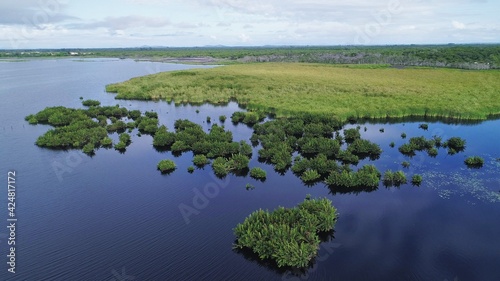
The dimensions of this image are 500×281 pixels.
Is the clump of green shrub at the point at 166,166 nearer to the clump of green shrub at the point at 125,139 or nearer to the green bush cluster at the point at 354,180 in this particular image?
the clump of green shrub at the point at 125,139

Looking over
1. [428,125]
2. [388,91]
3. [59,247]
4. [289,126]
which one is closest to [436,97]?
[388,91]

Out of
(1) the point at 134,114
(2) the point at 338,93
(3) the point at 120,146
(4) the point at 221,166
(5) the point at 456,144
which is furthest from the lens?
(2) the point at 338,93

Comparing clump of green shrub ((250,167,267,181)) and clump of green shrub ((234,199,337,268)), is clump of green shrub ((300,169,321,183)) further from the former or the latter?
clump of green shrub ((234,199,337,268))

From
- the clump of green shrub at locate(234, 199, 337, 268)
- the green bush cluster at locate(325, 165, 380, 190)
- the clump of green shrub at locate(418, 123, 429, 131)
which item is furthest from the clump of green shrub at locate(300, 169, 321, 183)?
the clump of green shrub at locate(418, 123, 429, 131)

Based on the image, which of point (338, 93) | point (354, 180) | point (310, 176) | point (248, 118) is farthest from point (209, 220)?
point (338, 93)

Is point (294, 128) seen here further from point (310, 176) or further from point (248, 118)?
point (310, 176)

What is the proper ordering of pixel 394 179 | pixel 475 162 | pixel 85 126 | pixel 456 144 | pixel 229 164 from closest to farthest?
pixel 394 179
pixel 229 164
pixel 475 162
pixel 456 144
pixel 85 126
